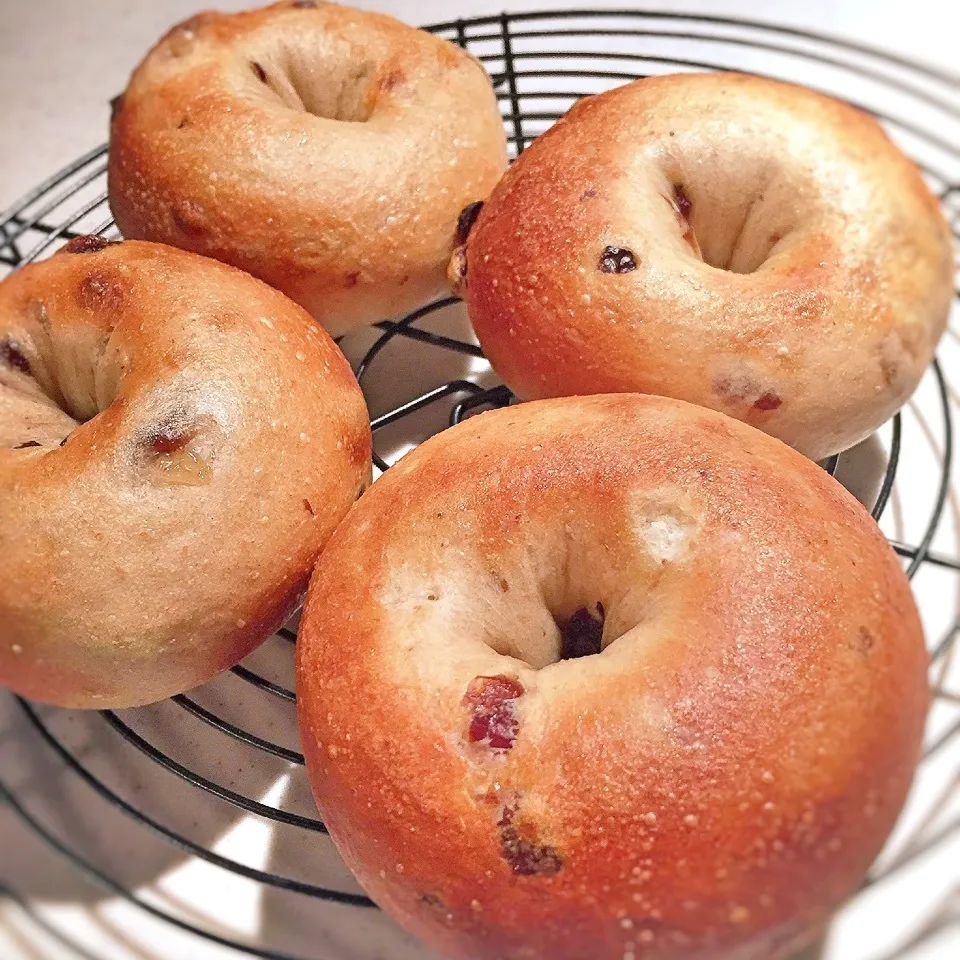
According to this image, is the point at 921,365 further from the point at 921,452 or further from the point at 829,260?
the point at 921,452

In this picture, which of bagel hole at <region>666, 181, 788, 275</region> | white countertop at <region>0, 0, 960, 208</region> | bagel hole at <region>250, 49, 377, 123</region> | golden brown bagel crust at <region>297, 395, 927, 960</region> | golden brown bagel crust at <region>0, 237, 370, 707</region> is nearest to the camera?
golden brown bagel crust at <region>297, 395, 927, 960</region>

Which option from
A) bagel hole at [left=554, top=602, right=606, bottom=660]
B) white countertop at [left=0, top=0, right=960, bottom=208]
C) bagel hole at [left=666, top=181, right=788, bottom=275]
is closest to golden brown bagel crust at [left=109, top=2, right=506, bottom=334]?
bagel hole at [left=666, top=181, right=788, bottom=275]

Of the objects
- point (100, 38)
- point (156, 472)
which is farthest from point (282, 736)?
point (100, 38)

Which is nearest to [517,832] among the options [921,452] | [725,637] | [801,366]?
[725,637]

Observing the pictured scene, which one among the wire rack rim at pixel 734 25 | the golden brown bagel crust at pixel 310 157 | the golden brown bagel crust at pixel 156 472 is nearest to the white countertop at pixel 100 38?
the wire rack rim at pixel 734 25

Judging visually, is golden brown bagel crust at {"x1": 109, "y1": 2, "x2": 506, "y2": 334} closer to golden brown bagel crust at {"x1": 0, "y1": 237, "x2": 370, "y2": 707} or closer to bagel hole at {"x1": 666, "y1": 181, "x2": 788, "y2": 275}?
golden brown bagel crust at {"x1": 0, "y1": 237, "x2": 370, "y2": 707}

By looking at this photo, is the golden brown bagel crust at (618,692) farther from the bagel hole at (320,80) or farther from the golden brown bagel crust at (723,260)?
the bagel hole at (320,80)
